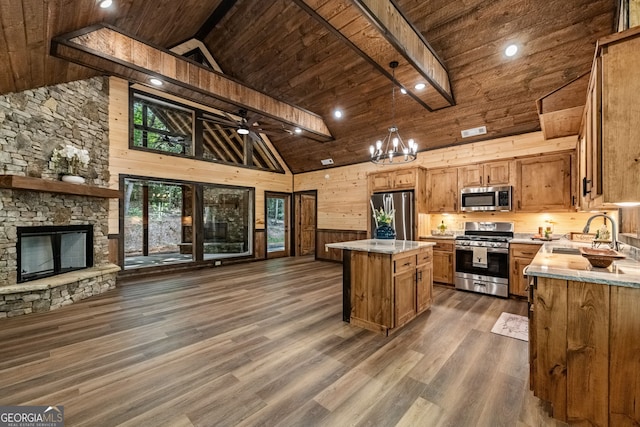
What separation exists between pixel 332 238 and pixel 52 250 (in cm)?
584

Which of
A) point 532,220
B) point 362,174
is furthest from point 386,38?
point 362,174

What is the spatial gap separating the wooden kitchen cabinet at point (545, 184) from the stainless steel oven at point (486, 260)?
0.56 meters

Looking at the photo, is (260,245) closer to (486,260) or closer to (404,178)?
(404,178)

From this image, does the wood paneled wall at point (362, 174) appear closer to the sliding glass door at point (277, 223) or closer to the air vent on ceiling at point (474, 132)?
the air vent on ceiling at point (474, 132)

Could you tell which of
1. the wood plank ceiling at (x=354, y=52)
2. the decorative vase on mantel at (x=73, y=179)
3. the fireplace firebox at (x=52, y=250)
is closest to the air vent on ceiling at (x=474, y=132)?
the wood plank ceiling at (x=354, y=52)

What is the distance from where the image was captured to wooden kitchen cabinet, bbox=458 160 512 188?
4.70 m

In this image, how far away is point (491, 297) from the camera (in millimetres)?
4367

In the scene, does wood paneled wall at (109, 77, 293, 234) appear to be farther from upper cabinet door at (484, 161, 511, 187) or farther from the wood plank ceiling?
upper cabinet door at (484, 161, 511, 187)

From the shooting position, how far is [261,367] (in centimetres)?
233

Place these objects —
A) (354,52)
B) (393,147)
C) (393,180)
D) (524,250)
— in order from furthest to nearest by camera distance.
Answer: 1. (393,180)
2. (393,147)
3. (354,52)
4. (524,250)

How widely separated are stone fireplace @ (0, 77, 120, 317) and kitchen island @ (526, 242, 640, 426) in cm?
540

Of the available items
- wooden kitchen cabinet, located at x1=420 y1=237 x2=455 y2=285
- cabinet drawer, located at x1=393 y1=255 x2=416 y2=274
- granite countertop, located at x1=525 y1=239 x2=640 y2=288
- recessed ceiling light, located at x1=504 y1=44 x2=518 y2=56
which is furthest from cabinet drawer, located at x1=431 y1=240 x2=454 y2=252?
recessed ceiling light, located at x1=504 y1=44 x2=518 y2=56

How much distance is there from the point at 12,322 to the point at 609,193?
5.83 m

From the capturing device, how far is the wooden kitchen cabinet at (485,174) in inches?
185
